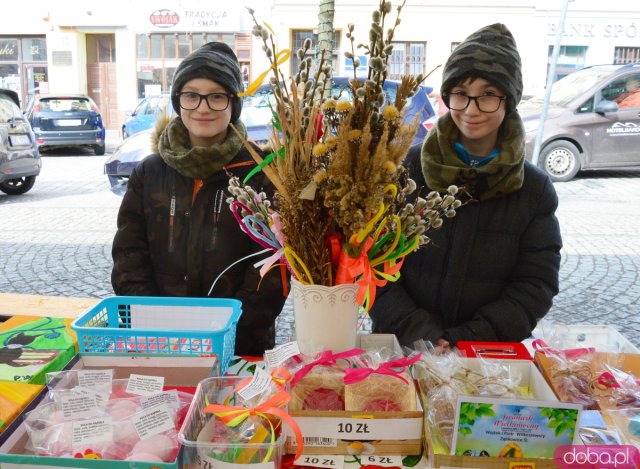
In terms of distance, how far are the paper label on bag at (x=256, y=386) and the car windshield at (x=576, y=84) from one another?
30.7 ft

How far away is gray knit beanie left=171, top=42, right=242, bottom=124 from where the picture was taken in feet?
6.89

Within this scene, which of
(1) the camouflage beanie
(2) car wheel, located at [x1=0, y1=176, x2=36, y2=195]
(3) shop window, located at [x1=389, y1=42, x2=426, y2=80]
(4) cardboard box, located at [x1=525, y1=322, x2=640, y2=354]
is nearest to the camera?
(4) cardboard box, located at [x1=525, y1=322, x2=640, y2=354]

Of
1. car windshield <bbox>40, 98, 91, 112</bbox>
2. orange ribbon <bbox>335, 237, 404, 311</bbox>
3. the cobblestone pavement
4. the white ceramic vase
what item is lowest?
the cobblestone pavement

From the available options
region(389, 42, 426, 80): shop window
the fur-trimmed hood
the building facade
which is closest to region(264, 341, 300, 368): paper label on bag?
the fur-trimmed hood

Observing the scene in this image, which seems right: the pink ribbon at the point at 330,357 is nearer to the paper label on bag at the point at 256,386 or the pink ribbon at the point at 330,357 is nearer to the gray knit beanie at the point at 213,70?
the paper label on bag at the point at 256,386

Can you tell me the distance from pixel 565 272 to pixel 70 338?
482cm

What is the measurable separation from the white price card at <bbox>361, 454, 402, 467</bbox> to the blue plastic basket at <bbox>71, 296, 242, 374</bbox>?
17.3 inches

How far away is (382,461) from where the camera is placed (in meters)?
1.28

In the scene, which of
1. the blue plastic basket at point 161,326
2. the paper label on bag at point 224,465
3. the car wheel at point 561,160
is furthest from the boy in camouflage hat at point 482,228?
the car wheel at point 561,160

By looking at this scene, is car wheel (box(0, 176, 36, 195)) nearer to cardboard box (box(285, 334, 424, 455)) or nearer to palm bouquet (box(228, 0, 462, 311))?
palm bouquet (box(228, 0, 462, 311))

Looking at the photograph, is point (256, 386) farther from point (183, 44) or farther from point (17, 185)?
point (183, 44)

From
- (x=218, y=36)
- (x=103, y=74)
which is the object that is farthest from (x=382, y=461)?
(x=103, y=74)

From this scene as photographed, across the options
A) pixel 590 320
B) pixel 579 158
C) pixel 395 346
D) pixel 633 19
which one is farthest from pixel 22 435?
pixel 633 19

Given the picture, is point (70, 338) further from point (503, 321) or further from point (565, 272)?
point (565, 272)
